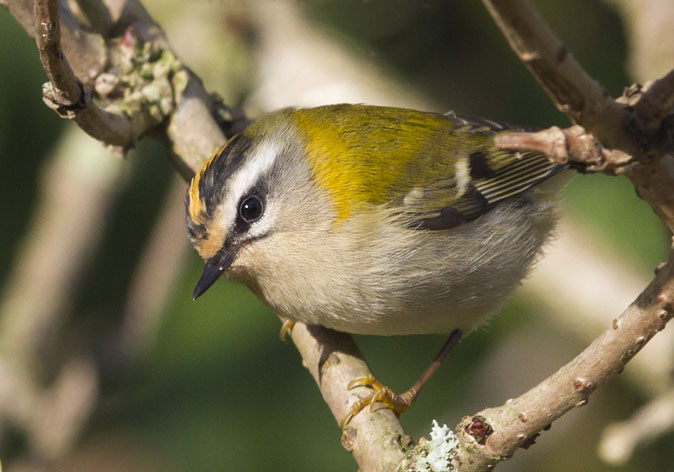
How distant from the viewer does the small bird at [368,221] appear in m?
2.42

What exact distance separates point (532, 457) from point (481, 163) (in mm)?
1634

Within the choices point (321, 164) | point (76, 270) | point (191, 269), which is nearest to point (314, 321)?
point (321, 164)

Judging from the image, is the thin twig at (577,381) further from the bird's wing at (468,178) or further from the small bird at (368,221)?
the bird's wing at (468,178)

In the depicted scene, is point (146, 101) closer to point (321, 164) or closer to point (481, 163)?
point (321, 164)

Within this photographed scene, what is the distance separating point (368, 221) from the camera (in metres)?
2.48

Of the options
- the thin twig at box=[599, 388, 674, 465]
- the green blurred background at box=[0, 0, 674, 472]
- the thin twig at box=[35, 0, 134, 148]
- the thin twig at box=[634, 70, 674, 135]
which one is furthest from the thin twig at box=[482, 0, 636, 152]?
the green blurred background at box=[0, 0, 674, 472]

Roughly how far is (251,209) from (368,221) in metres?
0.37

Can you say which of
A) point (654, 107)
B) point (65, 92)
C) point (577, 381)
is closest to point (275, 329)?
point (65, 92)

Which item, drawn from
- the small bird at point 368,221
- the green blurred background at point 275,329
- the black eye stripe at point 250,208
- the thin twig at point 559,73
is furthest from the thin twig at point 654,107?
the green blurred background at point 275,329

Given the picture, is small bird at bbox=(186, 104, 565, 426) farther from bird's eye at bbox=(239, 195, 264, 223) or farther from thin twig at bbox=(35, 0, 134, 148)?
thin twig at bbox=(35, 0, 134, 148)

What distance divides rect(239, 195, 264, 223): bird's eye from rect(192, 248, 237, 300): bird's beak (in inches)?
4.4

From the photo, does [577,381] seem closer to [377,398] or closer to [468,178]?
[377,398]

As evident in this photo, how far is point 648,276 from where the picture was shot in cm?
352

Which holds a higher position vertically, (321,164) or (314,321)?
(321,164)
